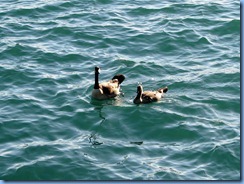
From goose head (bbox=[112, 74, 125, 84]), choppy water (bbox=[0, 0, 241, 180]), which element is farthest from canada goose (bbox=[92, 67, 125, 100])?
choppy water (bbox=[0, 0, 241, 180])

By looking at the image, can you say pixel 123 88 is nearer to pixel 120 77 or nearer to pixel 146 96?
pixel 120 77

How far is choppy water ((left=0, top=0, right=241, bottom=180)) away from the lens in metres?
18.8

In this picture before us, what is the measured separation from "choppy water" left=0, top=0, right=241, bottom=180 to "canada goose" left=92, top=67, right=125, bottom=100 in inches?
14.1

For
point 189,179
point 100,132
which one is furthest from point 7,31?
point 189,179

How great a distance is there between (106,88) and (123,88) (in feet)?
2.92

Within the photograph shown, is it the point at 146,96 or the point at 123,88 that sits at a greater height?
the point at 146,96

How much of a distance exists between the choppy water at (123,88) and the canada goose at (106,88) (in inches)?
14.1

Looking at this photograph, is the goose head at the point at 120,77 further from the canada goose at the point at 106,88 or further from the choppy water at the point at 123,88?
the choppy water at the point at 123,88

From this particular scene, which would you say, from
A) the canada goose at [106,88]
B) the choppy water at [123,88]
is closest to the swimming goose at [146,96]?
the choppy water at [123,88]

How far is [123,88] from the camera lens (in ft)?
77.2

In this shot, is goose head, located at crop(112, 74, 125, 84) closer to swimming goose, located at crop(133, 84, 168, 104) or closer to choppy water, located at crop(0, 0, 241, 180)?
choppy water, located at crop(0, 0, 241, 180)

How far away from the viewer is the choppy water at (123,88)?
61.6ft

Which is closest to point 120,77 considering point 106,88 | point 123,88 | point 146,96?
point 123,88

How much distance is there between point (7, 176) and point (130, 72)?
748cm
